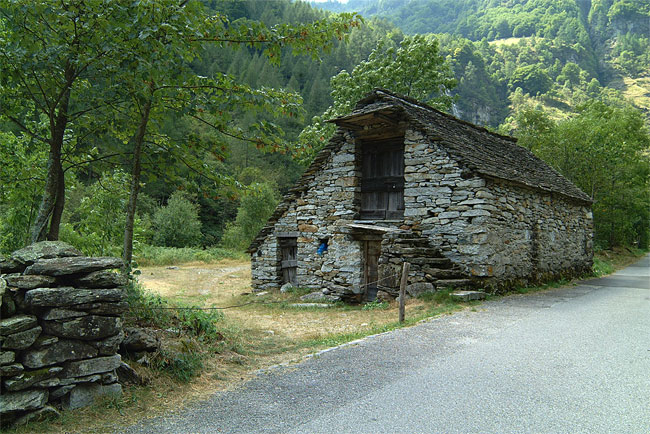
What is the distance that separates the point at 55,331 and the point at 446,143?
939 cm


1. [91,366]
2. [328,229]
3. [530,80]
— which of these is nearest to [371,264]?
[328,229]

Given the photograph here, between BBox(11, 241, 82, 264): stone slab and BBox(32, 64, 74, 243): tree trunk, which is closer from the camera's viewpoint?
BBox(11, 241, 82, 264): stone slab

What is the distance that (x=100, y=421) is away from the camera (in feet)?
11.2

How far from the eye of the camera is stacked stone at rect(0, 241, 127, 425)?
128 inches

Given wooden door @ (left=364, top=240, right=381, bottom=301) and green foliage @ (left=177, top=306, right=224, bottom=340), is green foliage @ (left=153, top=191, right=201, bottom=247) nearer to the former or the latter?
wooden door @ (left=364, top=240, right=381, bottom=301)

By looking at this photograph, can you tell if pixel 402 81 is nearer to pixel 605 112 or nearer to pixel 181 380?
pixel 605 112

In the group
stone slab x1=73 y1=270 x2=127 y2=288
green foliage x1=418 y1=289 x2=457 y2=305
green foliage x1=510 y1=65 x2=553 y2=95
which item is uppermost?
green foliage x1=510 y1=65 x2=553 y2=95

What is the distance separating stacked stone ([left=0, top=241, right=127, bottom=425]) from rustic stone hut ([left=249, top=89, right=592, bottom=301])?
684 centimetres

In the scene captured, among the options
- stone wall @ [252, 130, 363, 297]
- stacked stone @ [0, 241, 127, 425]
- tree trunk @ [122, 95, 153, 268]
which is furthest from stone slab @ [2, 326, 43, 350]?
stone wall @ [252, 130, 363, 297]

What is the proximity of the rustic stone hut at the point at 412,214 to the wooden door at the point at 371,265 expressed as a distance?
30 mm

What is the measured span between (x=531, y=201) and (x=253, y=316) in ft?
29.2

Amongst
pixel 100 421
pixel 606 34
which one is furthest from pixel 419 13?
pixel 100 421

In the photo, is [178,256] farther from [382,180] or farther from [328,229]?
[382,180]

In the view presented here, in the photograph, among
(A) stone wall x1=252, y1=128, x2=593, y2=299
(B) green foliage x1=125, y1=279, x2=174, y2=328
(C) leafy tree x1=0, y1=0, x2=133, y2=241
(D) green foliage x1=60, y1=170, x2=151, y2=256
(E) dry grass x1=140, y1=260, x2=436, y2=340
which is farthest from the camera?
(A) stone wall x1=252, y1=128, x2=593, y2=299
